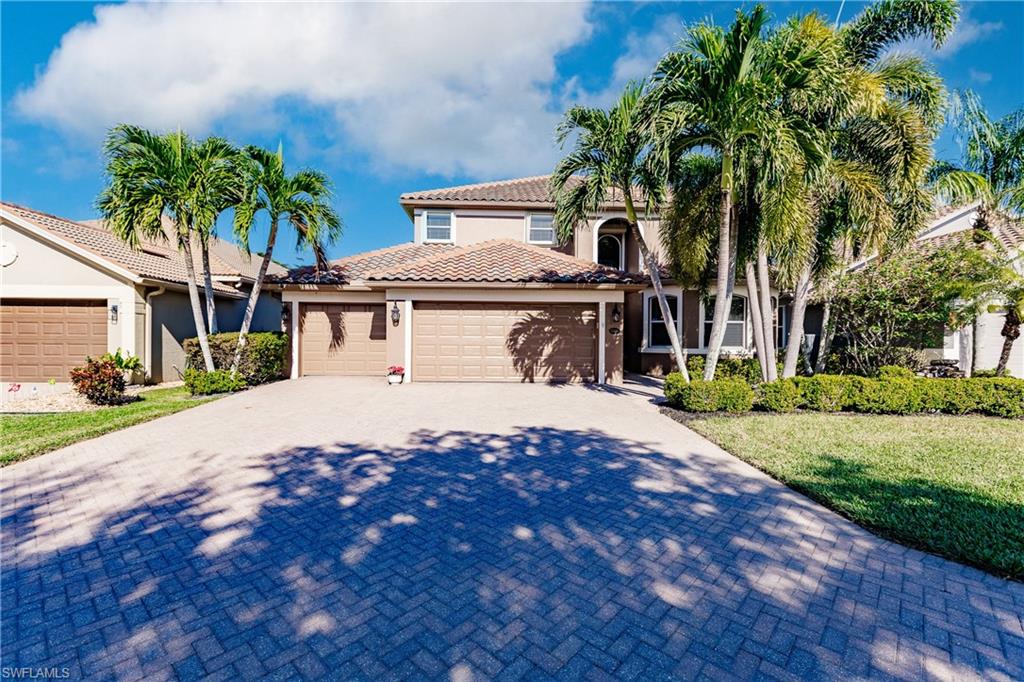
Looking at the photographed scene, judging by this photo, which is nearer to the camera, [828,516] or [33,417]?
[828,516]

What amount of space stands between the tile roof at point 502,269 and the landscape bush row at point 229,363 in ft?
12.0

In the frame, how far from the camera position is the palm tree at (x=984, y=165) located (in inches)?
426

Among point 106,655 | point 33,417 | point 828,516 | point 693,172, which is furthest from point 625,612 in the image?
point 33,417

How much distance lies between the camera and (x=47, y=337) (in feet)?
42.5

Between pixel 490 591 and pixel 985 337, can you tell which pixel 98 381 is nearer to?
pixel 490 591

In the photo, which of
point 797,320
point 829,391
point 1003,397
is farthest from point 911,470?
point 1003,397

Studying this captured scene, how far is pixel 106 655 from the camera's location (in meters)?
2.52

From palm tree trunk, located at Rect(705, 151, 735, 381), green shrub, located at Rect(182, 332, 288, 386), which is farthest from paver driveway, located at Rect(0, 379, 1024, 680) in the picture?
green shrub, located at Rect(182, 332, 288, 386)

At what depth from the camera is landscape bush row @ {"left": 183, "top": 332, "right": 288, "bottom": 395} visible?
11.2 metres

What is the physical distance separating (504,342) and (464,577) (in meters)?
10.4

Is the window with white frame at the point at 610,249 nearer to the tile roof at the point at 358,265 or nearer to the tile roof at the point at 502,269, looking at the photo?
the tile roof at the point at 502,269

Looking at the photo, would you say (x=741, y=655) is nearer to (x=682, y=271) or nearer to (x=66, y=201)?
(x=682, y=271)

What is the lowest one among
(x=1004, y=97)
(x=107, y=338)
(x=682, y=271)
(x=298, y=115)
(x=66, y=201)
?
(x=107, y=338)

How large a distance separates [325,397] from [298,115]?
41.0ft
